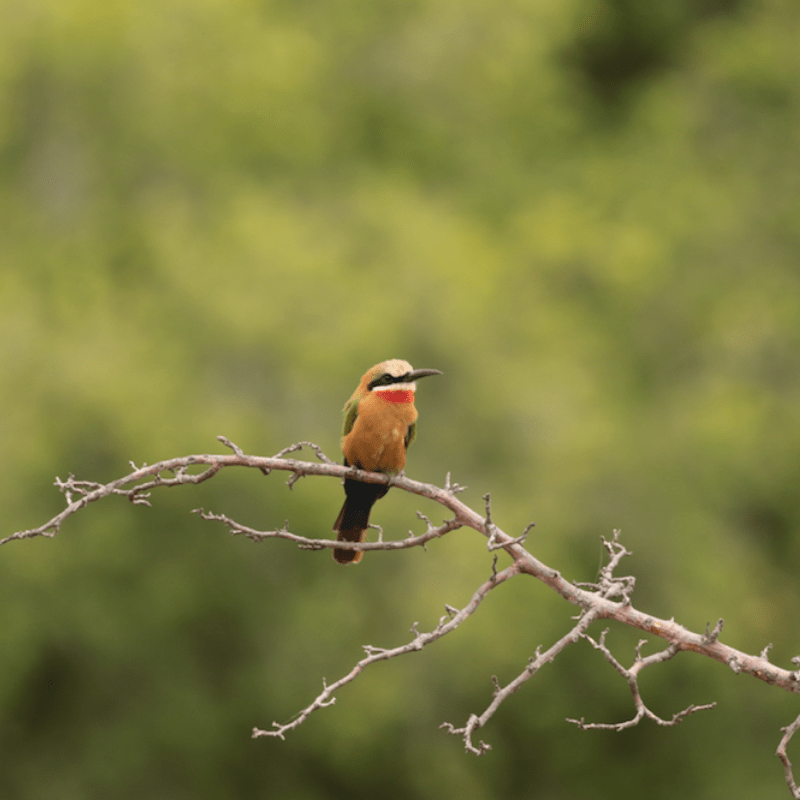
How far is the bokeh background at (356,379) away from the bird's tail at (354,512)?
6.19 meters

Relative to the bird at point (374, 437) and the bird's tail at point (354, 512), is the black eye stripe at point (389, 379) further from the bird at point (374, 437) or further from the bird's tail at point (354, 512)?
the bird's tail at point (354, 512)

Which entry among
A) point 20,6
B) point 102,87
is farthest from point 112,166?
point 20,6

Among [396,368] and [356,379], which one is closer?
[396,368]

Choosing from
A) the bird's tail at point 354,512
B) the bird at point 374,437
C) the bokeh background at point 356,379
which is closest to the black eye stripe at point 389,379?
the bird at point 374,437

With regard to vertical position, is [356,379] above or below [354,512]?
above

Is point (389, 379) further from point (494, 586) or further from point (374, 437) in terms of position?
point (494, 586)

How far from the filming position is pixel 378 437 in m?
4.41

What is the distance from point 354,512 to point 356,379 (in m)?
7.11

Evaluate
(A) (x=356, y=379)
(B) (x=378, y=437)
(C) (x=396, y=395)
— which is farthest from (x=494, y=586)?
(A) (x=356, y=379)

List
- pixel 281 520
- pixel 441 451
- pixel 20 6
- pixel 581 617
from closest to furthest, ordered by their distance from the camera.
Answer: pixel 581 617
pixel 281 520
pixel 441 451
pixel 20 6

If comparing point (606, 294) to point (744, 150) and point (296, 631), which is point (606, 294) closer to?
point (744, 150)

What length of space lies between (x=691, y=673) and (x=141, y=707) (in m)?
6.00

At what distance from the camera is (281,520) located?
10891mm

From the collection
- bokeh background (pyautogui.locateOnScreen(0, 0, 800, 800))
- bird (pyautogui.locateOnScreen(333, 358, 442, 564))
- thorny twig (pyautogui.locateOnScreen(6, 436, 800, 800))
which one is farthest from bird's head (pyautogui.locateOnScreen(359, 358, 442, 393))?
bokeh background (pyautogui.locateOnScreen(0, 0, 800, 800))
